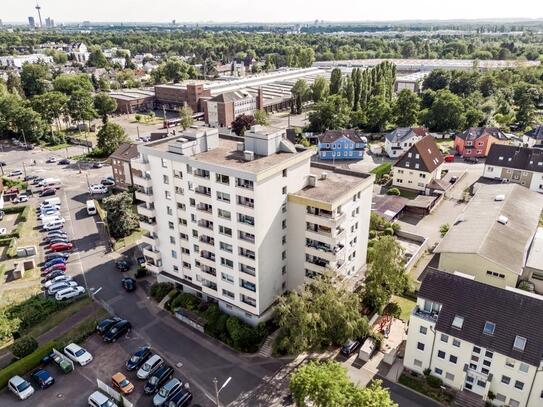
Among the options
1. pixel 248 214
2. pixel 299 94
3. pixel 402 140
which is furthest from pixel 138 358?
pixel 299 94

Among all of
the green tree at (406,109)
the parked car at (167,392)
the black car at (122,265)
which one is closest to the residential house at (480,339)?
the parked car at (167,392)

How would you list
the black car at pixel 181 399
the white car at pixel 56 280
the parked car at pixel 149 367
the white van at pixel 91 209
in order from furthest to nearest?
the white van at pixel 91 209 < the white car at pixel 56 280 < the parked car at pixel 149 367 < the black car at pixel 181 399

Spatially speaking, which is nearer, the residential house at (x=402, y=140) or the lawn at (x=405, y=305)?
the lawn at (x=405, y=305)

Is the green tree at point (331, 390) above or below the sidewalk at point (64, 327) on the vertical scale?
above

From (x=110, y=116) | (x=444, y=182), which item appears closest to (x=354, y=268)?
(x=444, y=182)

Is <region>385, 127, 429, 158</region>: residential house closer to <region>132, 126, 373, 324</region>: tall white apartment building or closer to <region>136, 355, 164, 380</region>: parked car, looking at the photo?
<region>132, 126, 373, 324</region>: tall white apartment building

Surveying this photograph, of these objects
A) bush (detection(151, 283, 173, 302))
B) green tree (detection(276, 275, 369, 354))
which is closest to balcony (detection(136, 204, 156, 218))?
bush (detection(151, 283, 173, 302))

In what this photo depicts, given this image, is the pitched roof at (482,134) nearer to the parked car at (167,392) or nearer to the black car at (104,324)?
the black car at (104,324)
